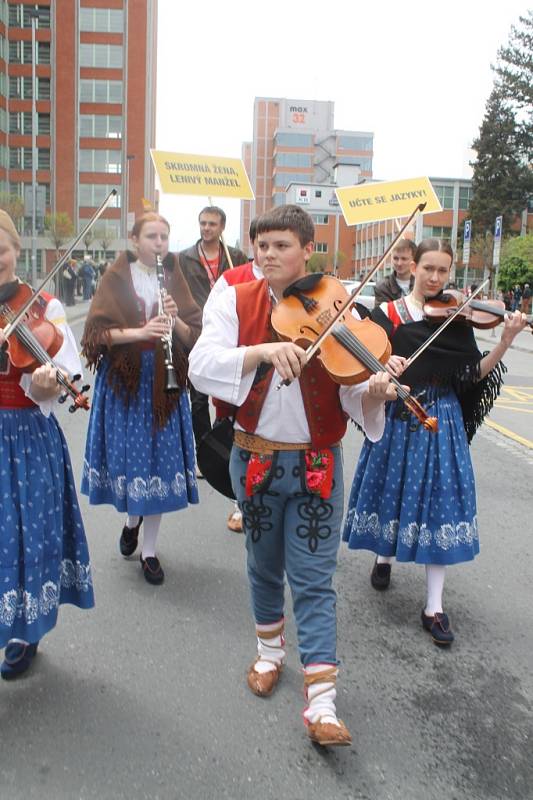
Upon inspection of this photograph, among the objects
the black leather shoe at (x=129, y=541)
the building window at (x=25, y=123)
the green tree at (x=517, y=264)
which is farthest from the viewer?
the building window at (x=25, y=123)

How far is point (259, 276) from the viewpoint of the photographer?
3127 mm

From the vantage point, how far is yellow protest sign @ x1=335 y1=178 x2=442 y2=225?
5.46m

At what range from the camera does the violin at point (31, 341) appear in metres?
2.55

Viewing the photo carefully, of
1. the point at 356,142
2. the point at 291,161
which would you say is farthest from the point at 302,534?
the point at 356,142

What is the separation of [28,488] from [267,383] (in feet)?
3.18

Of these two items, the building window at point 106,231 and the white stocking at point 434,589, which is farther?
the building window at point 106,231

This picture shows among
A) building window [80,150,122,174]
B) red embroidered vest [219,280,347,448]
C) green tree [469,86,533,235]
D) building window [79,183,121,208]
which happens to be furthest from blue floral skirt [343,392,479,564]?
building window [80,150,122,174]

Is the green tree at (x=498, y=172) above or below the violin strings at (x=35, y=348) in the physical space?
above

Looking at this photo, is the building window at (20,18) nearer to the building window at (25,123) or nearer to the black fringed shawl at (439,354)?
the building window at (25,123)

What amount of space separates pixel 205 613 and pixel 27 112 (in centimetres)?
6738

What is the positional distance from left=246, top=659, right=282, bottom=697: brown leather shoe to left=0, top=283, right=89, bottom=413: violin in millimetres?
1223

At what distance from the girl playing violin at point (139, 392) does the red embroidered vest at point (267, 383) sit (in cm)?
121

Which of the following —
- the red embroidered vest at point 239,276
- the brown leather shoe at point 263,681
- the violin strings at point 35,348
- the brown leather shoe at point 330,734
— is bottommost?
the brown leather shoe at point 263,681

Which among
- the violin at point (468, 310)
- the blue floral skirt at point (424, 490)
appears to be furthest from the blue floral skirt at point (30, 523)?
the violin at point (468, 310)
